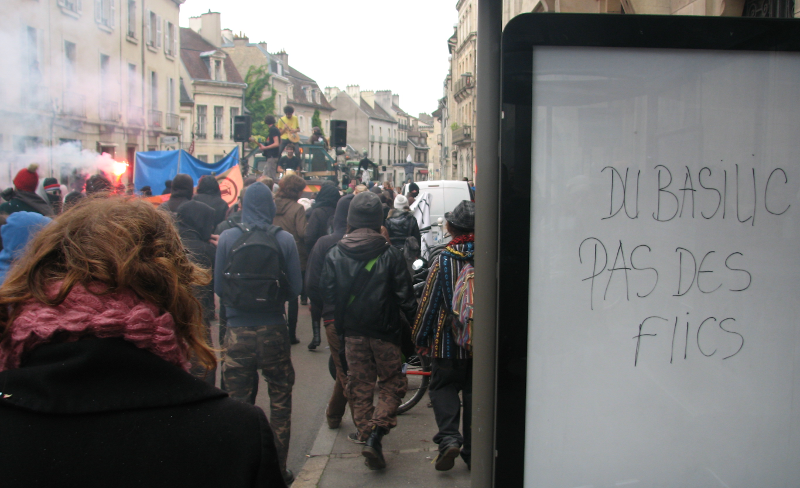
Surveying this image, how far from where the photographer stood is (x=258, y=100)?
2184 inches

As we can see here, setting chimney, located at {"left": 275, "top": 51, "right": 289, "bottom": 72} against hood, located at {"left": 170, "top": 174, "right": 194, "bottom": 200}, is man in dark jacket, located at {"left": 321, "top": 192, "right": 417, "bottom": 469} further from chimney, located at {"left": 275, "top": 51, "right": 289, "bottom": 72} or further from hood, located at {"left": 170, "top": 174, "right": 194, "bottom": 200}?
chimney, located at {"left": 275, "top": 51, "right": 289, "bottom": 72}

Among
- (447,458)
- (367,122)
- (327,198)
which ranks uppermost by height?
(367,122)

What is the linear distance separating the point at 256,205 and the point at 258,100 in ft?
177

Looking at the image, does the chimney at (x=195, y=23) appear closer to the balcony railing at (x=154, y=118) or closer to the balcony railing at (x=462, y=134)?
the balcony railing at (x=154, y=118)

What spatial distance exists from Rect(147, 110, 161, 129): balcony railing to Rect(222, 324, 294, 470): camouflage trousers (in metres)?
30.5

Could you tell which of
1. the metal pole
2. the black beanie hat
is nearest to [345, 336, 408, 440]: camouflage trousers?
the black beanie hat

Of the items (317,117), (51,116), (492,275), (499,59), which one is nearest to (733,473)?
(492,275)

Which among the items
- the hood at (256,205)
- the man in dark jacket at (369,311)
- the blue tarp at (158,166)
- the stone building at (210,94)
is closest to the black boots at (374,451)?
the man in dark jacket at (369,311)

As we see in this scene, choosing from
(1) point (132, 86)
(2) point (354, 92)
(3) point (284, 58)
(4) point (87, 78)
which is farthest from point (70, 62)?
(2) point (354, 92)

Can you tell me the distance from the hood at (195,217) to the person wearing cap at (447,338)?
8.33 feet

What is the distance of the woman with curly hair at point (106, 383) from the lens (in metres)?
1.20

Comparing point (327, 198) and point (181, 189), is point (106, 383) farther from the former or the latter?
point (327, 198)

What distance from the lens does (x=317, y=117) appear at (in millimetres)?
72562

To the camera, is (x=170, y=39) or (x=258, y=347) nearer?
(x=258, y=347)
